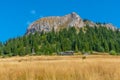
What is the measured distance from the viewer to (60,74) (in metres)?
11.1

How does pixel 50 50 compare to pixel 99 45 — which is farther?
pixel 99 45

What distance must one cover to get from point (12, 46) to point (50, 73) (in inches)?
7270

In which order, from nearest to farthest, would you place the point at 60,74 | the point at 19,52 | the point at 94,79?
the point at 94,79 < the point at 60,74 < the point at 19,52

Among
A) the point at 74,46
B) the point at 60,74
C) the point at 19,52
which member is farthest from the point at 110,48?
the point at 60,74

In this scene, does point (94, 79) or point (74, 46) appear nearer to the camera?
point (94, 79)

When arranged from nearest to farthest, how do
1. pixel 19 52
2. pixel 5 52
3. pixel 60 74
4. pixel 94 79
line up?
pixel 94 79
pixel 60 74
pixel 19 52
pixel 5 52

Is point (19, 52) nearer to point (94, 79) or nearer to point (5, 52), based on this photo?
point (5, 52)

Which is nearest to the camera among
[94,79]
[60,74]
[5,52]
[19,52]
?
[94,79]

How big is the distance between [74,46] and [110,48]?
2411cm

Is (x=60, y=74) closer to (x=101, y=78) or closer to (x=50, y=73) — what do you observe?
(x=50, y=73)

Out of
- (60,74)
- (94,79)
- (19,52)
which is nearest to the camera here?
(94,79)

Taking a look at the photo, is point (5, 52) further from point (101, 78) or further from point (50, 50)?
point (101, 78)

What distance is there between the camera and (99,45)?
637 ft

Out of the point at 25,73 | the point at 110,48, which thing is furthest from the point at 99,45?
the point at 25,73
